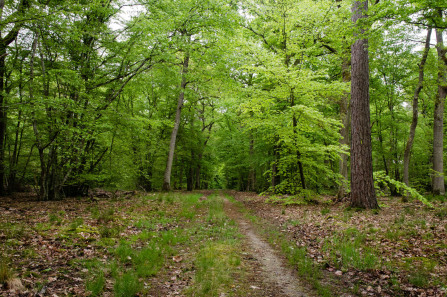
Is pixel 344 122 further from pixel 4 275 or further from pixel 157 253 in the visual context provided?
pixel 4 275

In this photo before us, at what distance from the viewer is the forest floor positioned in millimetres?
3766

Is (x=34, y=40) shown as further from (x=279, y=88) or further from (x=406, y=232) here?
(x=406, y=232)

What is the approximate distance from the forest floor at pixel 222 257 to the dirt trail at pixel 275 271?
0.02 meters

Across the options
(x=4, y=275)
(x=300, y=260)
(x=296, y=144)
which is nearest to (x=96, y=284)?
(x=4, y=275)

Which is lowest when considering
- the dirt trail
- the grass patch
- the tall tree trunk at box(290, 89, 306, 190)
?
the dirt trail

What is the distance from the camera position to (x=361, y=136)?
28.5 feet

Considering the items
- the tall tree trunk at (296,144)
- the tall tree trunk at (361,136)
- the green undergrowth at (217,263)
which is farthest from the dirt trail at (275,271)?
the tall tree trunk at (296,144)

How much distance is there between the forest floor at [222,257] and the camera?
3.77 m

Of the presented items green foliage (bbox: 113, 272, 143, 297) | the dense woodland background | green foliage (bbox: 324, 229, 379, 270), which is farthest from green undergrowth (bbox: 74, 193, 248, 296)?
the dense woodland background

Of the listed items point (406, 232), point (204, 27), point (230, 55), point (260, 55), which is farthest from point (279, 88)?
point (406, 232)

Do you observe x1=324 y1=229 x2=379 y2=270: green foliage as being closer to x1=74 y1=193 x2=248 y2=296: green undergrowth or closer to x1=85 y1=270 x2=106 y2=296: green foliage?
x1=74 y1=193 x2=248 y2=296: green undergrowth

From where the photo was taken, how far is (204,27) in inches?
477

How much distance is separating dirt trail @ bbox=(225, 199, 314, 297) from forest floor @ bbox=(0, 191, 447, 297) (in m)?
0.02

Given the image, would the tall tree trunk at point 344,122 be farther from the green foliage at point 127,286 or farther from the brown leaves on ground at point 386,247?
the green foliage at point 127,286
